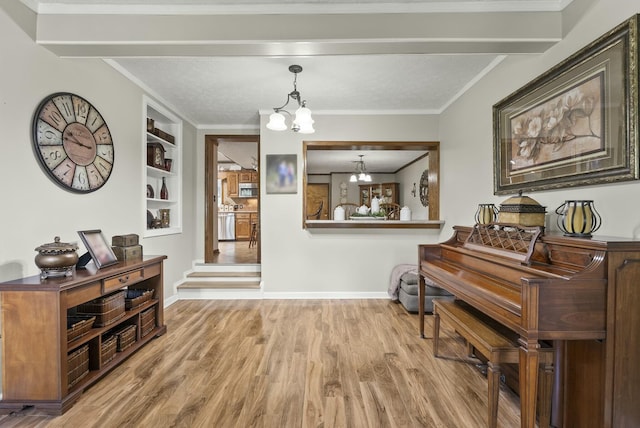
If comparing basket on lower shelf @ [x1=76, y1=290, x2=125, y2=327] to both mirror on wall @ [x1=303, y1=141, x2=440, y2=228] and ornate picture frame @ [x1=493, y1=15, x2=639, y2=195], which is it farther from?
ornate picture frame @ [x1=493, y1=15, x2=639, y2=195]

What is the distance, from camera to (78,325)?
1.85 meters

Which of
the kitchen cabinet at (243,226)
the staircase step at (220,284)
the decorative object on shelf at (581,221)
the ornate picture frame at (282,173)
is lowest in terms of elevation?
the staircase step at (220,284)

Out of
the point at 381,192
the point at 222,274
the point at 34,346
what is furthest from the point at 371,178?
the point at 34,346

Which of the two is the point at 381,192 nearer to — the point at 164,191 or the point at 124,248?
the point at 164,191

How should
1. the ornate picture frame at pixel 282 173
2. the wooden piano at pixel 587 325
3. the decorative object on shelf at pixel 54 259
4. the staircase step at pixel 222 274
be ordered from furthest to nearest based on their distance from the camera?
the staircase step at pixel 222 274, the ornate picture frame at pixel 282 173, the decorative object on shelf at pixel 54 259, the wooden piano at pixel 587 325

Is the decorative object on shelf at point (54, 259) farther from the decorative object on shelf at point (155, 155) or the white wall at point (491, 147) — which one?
the white wall at point (491, 147)

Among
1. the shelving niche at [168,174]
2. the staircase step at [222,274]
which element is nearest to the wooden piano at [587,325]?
the staircase step at [222,274]

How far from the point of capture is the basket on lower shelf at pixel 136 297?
7.78 feet

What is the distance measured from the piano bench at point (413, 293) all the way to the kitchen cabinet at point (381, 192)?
5.71 metres

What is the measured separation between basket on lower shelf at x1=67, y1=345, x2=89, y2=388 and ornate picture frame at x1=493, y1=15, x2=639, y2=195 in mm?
3237

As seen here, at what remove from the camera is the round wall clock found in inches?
78.2

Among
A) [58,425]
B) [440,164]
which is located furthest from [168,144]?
[440,164]

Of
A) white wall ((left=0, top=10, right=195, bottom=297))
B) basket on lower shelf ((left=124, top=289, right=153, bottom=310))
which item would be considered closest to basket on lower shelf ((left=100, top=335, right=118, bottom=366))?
basket on lower shelf ((left=124, top=289, right=153, bottom=310))

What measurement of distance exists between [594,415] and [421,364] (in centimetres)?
102
